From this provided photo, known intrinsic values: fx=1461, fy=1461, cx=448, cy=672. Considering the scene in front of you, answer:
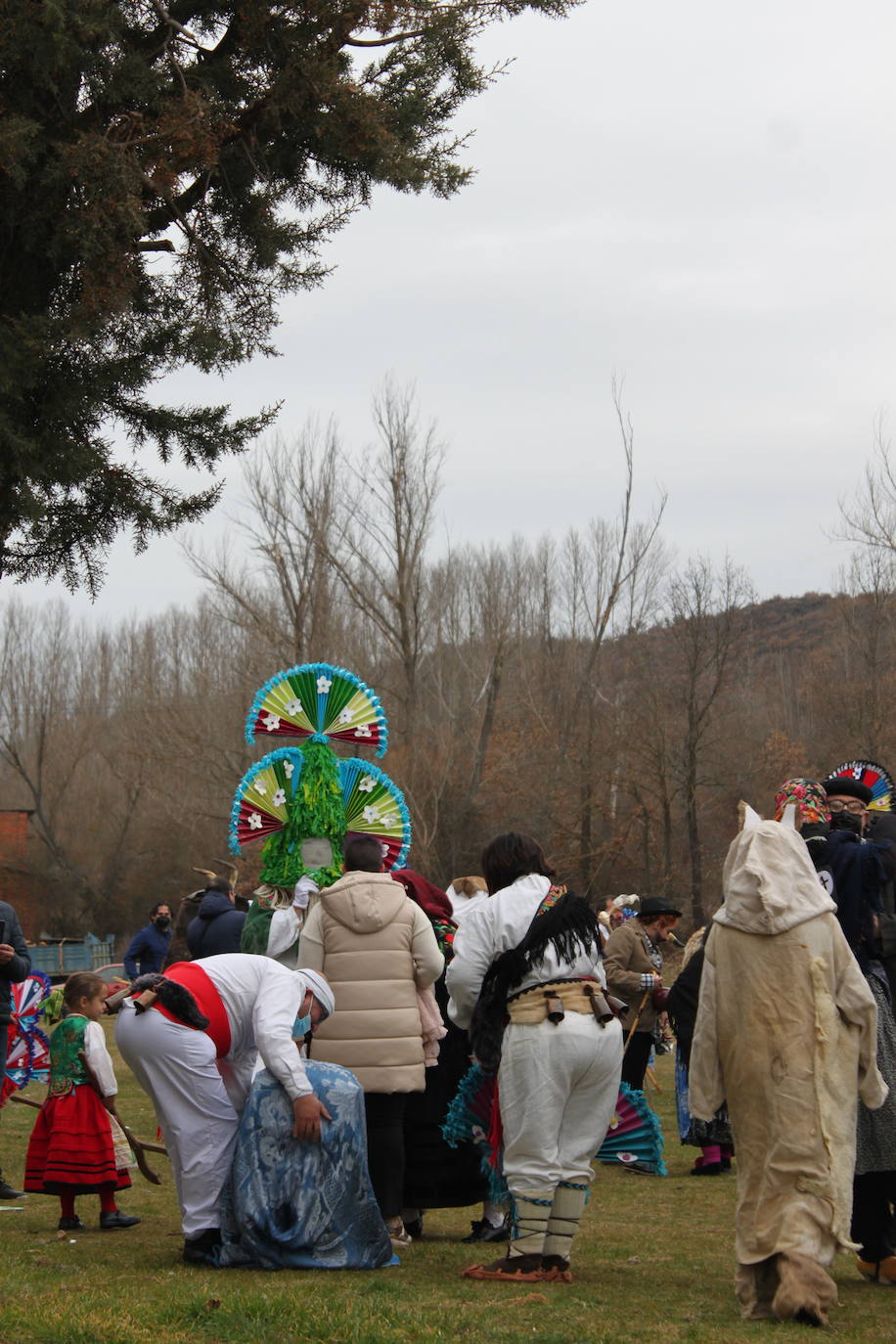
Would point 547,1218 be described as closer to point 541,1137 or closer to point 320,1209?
point 541,1137

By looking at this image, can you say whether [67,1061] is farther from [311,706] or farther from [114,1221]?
Answer: [311,706]

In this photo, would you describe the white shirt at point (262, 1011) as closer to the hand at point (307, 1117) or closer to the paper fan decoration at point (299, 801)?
the hand at point (307, 1117)

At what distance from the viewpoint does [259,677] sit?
1555 inches

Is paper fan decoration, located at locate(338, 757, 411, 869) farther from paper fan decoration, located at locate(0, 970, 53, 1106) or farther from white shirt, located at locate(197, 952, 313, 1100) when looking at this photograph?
paper fan decoration, located at locate(0, 970, 53, 1106)

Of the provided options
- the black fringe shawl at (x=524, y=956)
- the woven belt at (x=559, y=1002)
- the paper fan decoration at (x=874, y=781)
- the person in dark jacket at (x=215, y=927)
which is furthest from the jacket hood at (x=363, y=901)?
the person in dark jacket at (x=215, y=927)

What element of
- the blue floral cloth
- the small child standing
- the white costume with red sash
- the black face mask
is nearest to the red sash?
the white costume with red sash

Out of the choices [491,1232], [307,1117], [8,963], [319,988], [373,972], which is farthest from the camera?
[8,963]

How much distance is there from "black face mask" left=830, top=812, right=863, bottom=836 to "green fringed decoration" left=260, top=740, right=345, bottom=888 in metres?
2.51

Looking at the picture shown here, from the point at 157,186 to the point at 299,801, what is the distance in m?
3.03

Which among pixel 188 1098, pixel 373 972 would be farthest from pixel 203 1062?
pixel 373 972

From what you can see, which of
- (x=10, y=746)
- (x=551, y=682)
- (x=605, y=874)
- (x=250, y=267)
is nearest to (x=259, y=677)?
(x=551, y=682)

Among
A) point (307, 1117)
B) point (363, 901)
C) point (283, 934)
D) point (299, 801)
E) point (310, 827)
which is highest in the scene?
Result: point (299, 801)

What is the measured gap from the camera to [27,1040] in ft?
30.6

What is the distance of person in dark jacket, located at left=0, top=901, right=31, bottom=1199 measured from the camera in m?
7.93
